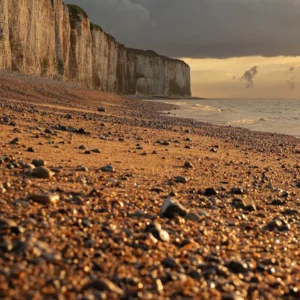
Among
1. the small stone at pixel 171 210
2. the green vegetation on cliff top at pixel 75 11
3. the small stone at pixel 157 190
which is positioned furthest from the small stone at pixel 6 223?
the green vegetation on cliff top at pixel 75 11

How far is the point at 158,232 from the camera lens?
3877 millimetres

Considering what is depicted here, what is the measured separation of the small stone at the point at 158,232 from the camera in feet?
12.6

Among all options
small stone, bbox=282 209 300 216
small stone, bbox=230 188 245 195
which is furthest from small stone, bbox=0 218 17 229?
small stone, bbox=230 188 245 195

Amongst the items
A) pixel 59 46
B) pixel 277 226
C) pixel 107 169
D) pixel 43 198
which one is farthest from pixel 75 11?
pixel 43 198

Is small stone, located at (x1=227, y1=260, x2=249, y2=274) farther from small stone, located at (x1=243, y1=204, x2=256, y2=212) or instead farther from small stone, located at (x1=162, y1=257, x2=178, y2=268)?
small stone, located at (x1=243, y1=204, x2=256, y2=212)

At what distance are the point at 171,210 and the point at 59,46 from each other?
5331 cm

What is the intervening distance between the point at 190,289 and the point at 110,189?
104 inches

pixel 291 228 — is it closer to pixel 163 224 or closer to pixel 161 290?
pixel 163 224

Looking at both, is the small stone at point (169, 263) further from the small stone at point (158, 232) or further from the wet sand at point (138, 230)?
the small stone at point (158, 232)

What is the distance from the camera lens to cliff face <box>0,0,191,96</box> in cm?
4180

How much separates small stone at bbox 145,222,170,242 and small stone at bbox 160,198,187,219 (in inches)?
22.6

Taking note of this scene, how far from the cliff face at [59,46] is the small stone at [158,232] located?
37.2m

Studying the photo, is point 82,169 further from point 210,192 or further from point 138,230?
point 138,230

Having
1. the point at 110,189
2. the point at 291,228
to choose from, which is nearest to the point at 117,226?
the point at 110,189
